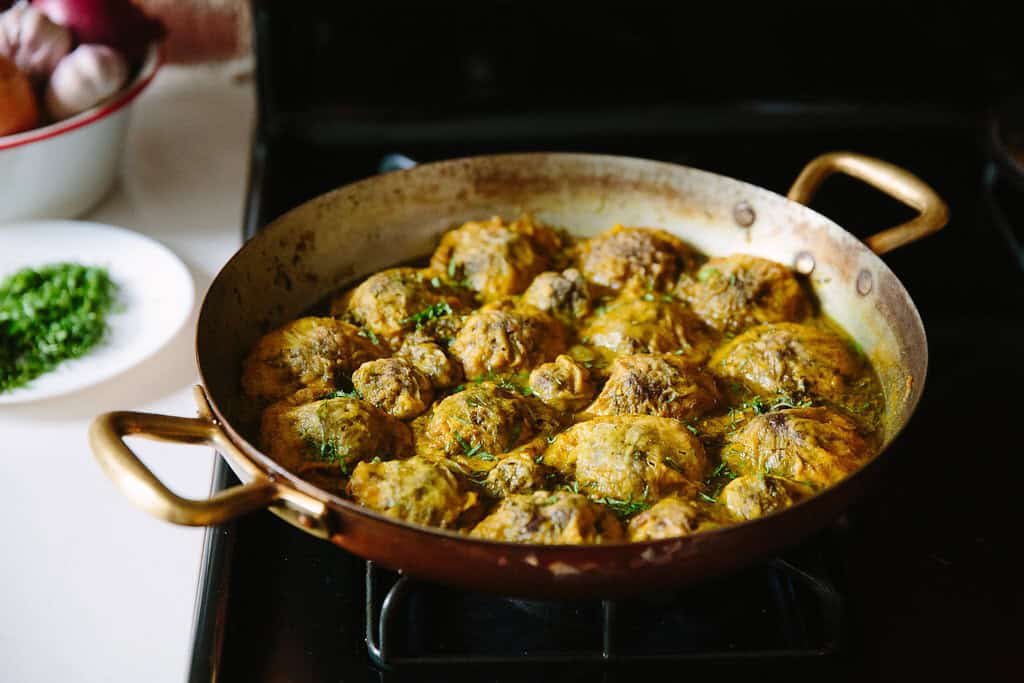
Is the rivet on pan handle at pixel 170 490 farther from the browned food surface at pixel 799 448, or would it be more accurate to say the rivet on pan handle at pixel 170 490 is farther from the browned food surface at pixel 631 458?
the browned food surface at pixel 799 448

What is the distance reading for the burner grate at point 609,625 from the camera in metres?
1.56

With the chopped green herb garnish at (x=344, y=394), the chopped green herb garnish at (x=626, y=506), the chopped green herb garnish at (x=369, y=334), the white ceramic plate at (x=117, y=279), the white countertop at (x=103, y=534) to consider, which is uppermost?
the chopped green herb garnish at (x=626, y=506)

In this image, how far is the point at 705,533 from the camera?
1.26 metres

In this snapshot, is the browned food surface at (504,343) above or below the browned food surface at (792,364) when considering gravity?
below

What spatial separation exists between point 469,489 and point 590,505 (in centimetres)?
21

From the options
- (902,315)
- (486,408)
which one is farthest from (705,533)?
(902,315)

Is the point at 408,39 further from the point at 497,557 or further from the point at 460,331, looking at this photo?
the point at 497,557

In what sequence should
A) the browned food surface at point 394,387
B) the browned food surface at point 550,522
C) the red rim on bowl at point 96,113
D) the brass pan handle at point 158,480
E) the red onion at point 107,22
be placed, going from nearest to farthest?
the brass pan handle at point 158,480, the browned food surface at point 550,522, the browned food surface at point 394,387, the red rim on bowl at point 96,113, the red onion at point 107,22

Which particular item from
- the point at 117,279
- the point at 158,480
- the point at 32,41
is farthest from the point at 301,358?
the point at 32,41

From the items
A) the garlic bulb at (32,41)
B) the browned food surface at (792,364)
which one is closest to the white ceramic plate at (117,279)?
the garlic bulb at (32,41)

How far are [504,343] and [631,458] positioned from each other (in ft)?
1.35

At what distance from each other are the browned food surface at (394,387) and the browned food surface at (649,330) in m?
0.38

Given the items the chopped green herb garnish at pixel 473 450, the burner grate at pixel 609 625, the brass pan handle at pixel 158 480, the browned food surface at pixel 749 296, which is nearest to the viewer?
the brass pan handle at pixel 158 480

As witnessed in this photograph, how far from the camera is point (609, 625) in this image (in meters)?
1.53
